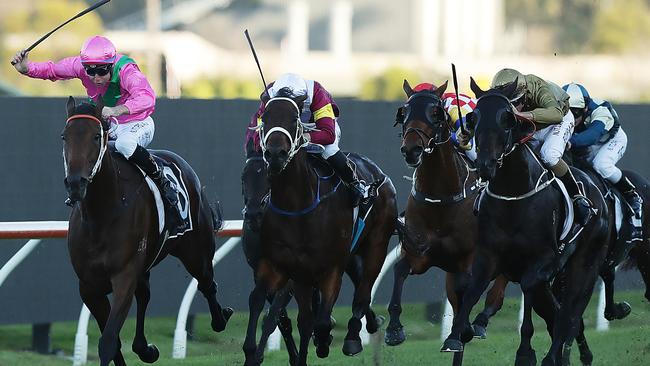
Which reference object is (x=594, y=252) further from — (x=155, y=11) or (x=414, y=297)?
(x=155, y=11)

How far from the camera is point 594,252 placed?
7906 millimetres

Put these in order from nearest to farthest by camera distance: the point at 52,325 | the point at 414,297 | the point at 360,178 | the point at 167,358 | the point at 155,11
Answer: the point at 360,178 < the point at 167,358 < the point at 52,325 < the point at 414,297 < the point at 155,11

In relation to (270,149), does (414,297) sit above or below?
below

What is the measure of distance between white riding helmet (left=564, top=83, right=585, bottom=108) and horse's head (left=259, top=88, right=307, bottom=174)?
2245mm

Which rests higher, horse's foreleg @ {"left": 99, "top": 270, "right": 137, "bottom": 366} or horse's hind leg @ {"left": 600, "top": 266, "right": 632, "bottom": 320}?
horse's foreleg @ {"left": 99, "top": 270, "right": 137, "bottom": 366}

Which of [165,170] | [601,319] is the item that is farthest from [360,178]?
[601,319]

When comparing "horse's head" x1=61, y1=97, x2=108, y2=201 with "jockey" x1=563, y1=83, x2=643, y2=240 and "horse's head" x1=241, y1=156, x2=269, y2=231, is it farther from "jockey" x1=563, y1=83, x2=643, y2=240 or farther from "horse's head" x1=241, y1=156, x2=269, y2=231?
"jockey" x1=563, y1=83, x2=643, y2=240

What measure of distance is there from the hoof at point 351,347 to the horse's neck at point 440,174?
110 cm

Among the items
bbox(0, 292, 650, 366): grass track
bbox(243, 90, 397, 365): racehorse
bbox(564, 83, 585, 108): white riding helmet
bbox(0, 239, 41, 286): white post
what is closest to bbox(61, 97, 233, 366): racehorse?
bbox(243, 90, 397, 365): racehorse

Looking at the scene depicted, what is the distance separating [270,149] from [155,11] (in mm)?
26544

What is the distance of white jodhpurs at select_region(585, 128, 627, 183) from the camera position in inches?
335

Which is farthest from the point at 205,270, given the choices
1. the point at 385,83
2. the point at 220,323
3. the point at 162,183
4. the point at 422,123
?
the point at 385,83

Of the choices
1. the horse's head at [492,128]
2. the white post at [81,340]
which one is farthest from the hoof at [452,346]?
the white post at [81,340]

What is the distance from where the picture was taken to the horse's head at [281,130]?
6.48 m
